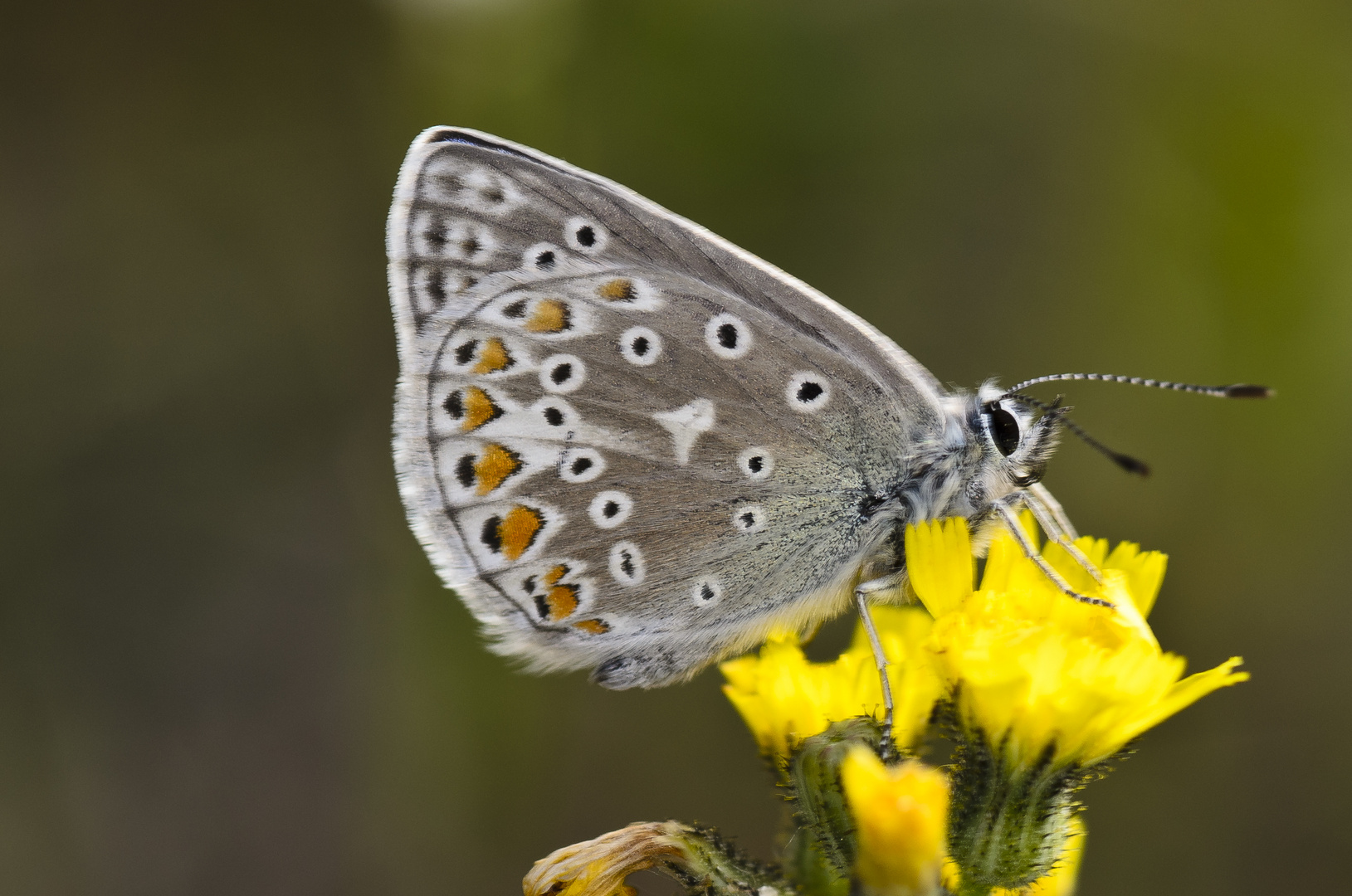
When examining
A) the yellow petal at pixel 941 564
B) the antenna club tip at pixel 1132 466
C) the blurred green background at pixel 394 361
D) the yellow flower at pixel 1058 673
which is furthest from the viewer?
the blurred green background at pixel 394 361

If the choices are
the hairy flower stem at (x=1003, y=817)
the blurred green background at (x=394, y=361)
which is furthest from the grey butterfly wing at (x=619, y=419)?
the blurred green background at (x=394, y=361)

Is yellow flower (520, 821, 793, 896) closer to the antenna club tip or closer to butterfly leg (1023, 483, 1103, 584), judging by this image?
butterfly leg (1023, 483, 1103, 584)

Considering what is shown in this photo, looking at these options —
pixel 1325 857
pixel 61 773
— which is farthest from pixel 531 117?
pixel 1325 857

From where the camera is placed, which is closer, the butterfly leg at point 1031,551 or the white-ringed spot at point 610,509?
the butterfly leg at point 1031,551

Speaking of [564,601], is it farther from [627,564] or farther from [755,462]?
[755,462]

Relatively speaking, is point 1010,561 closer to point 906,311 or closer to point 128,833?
point 906,311

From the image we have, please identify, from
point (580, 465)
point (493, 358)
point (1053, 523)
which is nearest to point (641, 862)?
point (580, 465)

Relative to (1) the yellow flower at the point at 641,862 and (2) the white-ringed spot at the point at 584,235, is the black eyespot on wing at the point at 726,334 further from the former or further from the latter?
(1) the yellow flower at the point at 641,862
